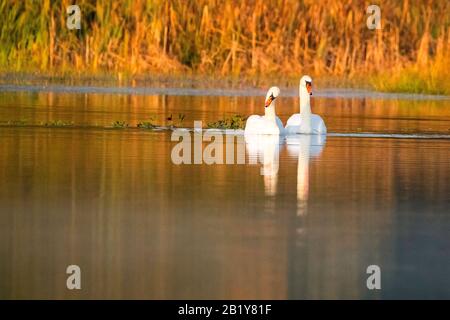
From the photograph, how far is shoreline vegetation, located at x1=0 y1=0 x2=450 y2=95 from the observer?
102 feet

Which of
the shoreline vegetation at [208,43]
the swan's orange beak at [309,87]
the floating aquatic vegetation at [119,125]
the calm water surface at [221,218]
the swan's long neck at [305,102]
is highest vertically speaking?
the shoreline vegetation at [208,43]

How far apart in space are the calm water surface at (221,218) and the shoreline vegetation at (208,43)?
44.3ft

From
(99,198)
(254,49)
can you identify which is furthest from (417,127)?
(254,49)

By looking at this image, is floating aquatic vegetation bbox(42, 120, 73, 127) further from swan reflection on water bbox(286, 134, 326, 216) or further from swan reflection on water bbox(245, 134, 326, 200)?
swan reflection on water bbox(286, 134, 326, 216)

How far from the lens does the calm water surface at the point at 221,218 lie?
7984mm

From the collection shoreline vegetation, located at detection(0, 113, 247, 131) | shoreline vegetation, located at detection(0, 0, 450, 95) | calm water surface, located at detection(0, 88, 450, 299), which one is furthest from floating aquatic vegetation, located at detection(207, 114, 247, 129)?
shoreline vegetation, located at detection(0, 0, 450, 95)

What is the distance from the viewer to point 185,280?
7.97m

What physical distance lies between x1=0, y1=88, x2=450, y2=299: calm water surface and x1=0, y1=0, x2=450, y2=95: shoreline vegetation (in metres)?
13.5

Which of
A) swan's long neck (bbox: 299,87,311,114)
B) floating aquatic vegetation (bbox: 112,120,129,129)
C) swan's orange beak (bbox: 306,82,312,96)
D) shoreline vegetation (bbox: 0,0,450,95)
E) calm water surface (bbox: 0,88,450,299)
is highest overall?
shoreline vegetation (bbox: 0,0,450,95)

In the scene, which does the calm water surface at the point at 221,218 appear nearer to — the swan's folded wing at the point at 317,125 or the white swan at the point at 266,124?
the white swan at the point at 266,124

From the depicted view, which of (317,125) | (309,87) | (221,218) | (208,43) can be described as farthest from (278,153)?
(208,43)

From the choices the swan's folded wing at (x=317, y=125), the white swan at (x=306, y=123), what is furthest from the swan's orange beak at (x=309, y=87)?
the swan's folded wing at (x=317, y=125)

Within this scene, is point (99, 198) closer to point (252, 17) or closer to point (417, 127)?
point (417, 127)

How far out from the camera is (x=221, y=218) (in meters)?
10.2
